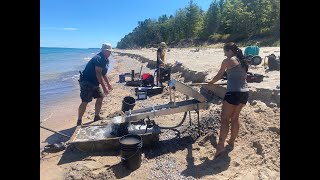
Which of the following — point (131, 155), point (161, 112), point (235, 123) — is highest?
point (161, 112)

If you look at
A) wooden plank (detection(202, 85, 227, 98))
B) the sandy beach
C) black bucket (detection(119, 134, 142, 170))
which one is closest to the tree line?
wooden plank (detection(202, 85, 227, 98))

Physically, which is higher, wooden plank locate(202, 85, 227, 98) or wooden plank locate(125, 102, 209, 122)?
wooden plank locate(202, 85, 227, 98)

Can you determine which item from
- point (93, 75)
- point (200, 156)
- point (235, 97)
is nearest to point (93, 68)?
point (93, 75)

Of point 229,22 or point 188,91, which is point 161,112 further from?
point 229,22

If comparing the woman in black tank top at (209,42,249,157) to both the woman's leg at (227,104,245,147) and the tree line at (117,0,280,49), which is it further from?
the tree line at (117,0,280,49)

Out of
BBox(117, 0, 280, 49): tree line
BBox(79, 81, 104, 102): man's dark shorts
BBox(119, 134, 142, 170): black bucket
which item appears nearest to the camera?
BBox(119, 134, 142, 170): black bucket

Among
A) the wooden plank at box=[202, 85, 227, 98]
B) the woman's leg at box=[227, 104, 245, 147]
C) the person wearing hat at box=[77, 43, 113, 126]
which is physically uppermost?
the person wearing hat at box=[77, 43, 113, 126]

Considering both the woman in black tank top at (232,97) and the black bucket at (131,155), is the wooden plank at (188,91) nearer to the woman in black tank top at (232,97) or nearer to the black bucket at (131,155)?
the woman in black tank top at (232,97)

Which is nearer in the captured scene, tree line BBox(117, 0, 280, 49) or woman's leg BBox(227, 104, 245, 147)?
woman's leg BBox(227, 104, 245, 147)

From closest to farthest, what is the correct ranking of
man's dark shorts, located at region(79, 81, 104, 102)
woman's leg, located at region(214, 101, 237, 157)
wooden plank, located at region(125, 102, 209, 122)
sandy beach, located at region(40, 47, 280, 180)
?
1. sandy beach, located at region(40, 47, 280, 180)
2. woman's leg, located at region(214, 101, 237, 157)
3. wooden plank, located at region(125, 102, 209, 122)
4. man's dark shorts, located at region(79, 81, 104, 102)
